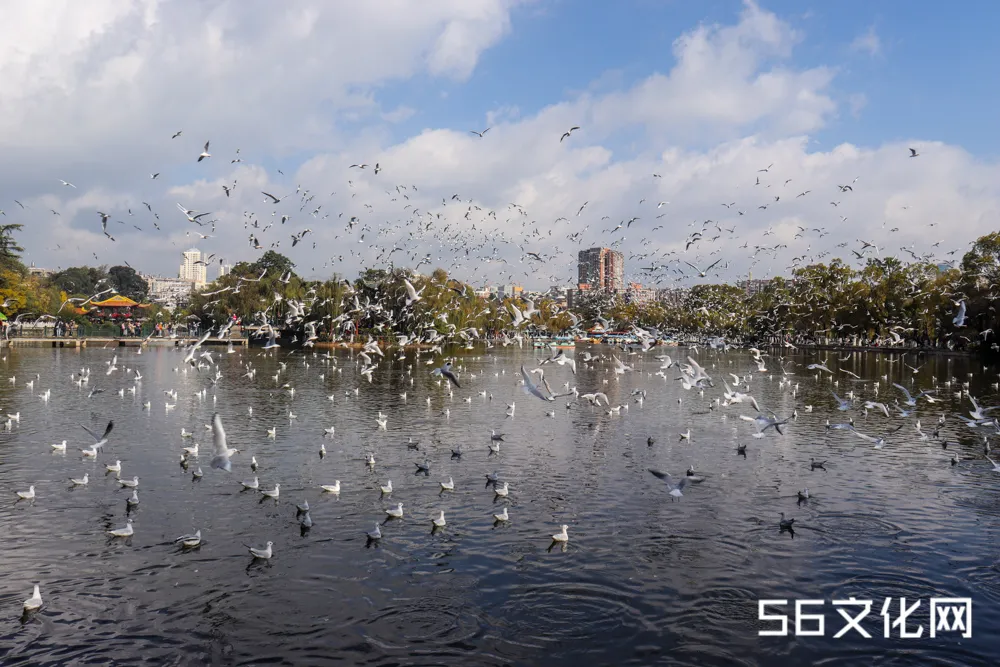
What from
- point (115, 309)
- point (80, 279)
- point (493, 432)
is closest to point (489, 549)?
point (493, 432)

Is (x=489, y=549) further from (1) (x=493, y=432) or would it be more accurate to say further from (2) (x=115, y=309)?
(2) (x=115, y=309)

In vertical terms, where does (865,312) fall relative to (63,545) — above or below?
above

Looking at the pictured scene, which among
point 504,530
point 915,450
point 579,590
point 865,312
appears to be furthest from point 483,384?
point 865,312

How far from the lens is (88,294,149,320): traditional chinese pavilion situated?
11825cm

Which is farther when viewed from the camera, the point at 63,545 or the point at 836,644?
the point at 63,545

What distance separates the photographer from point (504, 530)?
16.0 metres

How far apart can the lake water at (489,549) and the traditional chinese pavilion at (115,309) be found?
101794mm

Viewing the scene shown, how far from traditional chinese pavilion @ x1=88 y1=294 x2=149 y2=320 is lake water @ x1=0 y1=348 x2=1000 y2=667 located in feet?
334

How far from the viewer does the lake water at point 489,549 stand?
1121 cm

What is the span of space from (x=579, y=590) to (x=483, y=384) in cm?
3436

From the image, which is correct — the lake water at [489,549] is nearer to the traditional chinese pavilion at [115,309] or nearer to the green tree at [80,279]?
the traditional chinese pavilion at [115,309]

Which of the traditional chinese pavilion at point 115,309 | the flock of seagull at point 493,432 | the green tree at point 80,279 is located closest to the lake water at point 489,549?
the flock of seagull at point 493,432

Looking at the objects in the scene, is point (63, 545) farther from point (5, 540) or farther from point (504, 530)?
point (504, 530)

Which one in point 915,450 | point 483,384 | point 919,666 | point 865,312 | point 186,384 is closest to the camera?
point 919,666
